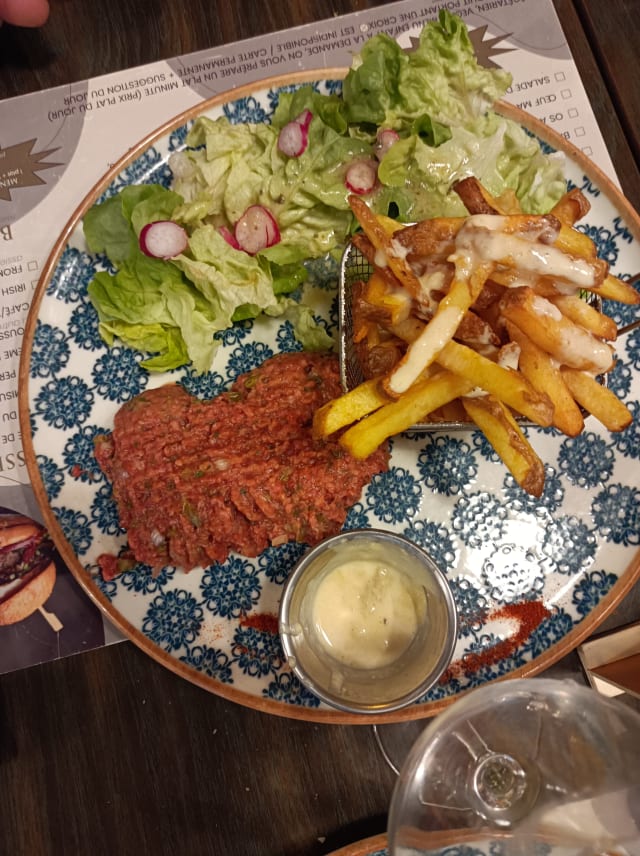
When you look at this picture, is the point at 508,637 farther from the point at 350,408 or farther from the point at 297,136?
the point at 297,136

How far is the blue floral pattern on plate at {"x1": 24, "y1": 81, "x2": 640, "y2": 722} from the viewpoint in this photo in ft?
8.18

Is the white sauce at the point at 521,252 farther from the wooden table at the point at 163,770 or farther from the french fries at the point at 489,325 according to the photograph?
the wooden table at the point at 163,770

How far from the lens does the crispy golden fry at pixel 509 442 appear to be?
1898 millimetres

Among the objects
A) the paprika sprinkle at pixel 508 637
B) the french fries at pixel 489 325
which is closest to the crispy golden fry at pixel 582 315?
the french fries at pixel 489 325

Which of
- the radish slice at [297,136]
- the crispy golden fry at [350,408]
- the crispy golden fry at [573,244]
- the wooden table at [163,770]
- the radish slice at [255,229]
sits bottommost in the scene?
the wooden table at [163,770]

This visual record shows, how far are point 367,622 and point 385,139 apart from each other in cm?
185

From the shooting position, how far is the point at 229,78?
2920mm

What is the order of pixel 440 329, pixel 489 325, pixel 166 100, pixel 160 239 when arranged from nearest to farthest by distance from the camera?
pixel 440 329
pixel 489 325
pixel 160 239
pixel 166 100

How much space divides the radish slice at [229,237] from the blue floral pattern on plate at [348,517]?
34 centimetres

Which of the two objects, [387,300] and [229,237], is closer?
[387,300]

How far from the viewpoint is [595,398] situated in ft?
→ 6.53

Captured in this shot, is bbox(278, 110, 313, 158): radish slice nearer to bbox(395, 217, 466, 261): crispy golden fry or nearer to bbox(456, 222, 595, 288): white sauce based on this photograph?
bbox(395, 217, 466, 261): crispy golden fry

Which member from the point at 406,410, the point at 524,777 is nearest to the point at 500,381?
the point at 406,410

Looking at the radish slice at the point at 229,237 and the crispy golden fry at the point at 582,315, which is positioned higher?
the radish slice at the point at 229,237
